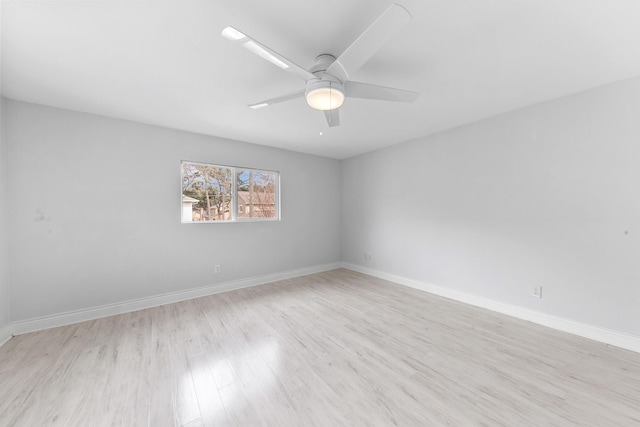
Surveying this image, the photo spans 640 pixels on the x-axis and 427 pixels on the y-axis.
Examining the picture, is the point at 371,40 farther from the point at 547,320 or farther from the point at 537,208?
the point at 547,320

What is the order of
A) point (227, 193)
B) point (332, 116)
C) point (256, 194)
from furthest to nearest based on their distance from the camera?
point (256, 194)
point (227, 193)
point (332, 116)

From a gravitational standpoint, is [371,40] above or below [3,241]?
above

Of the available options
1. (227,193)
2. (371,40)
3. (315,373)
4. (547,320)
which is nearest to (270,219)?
(227,193)

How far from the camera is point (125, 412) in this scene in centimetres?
138

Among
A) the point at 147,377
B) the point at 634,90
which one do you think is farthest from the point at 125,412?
the point at 634,90

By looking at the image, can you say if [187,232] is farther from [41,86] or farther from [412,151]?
[412,151]

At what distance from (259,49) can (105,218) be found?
A: 2.86 meters

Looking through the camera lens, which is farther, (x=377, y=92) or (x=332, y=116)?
(x=332, y=116)

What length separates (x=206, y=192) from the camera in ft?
11.4

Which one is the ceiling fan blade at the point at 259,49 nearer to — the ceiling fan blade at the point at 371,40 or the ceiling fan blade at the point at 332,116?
the ceiling fan blade at the point at 371,40

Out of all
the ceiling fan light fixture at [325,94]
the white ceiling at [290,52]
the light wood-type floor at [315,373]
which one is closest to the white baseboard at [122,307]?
the light wood-type floor at [315,373]

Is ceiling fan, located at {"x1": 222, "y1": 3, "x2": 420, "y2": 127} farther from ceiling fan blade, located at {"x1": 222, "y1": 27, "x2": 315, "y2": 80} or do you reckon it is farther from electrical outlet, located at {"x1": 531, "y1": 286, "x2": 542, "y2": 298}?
electrical outlet, located at {"x1": 531, "y1": 286, "x2": 542, "y2": 298}

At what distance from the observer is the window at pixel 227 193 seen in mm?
3336

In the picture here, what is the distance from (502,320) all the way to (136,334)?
395 cm
